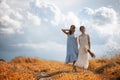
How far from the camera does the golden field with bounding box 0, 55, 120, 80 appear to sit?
41.3ft

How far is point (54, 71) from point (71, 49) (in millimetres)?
A: 1692

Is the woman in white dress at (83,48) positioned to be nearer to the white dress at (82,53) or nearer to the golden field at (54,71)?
the white dress at (82,53)

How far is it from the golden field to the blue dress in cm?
79

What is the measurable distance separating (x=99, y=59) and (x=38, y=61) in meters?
4.92

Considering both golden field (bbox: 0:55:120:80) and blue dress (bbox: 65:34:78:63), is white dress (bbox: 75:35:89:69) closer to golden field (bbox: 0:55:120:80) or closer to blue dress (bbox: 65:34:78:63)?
blue dress (bbox: 65:34:78:63)

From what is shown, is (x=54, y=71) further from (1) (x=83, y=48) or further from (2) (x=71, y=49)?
(1) (x=83, y=48)

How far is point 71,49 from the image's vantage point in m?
17.3

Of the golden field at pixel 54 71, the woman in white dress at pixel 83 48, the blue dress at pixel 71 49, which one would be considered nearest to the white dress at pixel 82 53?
the woman in white dress at pixel 83 48

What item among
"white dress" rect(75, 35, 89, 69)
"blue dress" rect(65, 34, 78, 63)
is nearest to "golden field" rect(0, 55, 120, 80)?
"white dress" rect(75, 35, 89, 69)

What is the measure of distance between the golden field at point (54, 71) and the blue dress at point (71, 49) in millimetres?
787

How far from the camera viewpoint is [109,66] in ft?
60.8

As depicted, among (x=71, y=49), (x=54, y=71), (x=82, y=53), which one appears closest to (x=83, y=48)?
(x=82, y=53)

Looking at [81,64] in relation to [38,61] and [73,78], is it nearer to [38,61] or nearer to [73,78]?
[73,78]

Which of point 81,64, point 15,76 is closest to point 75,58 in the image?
point 81,64
